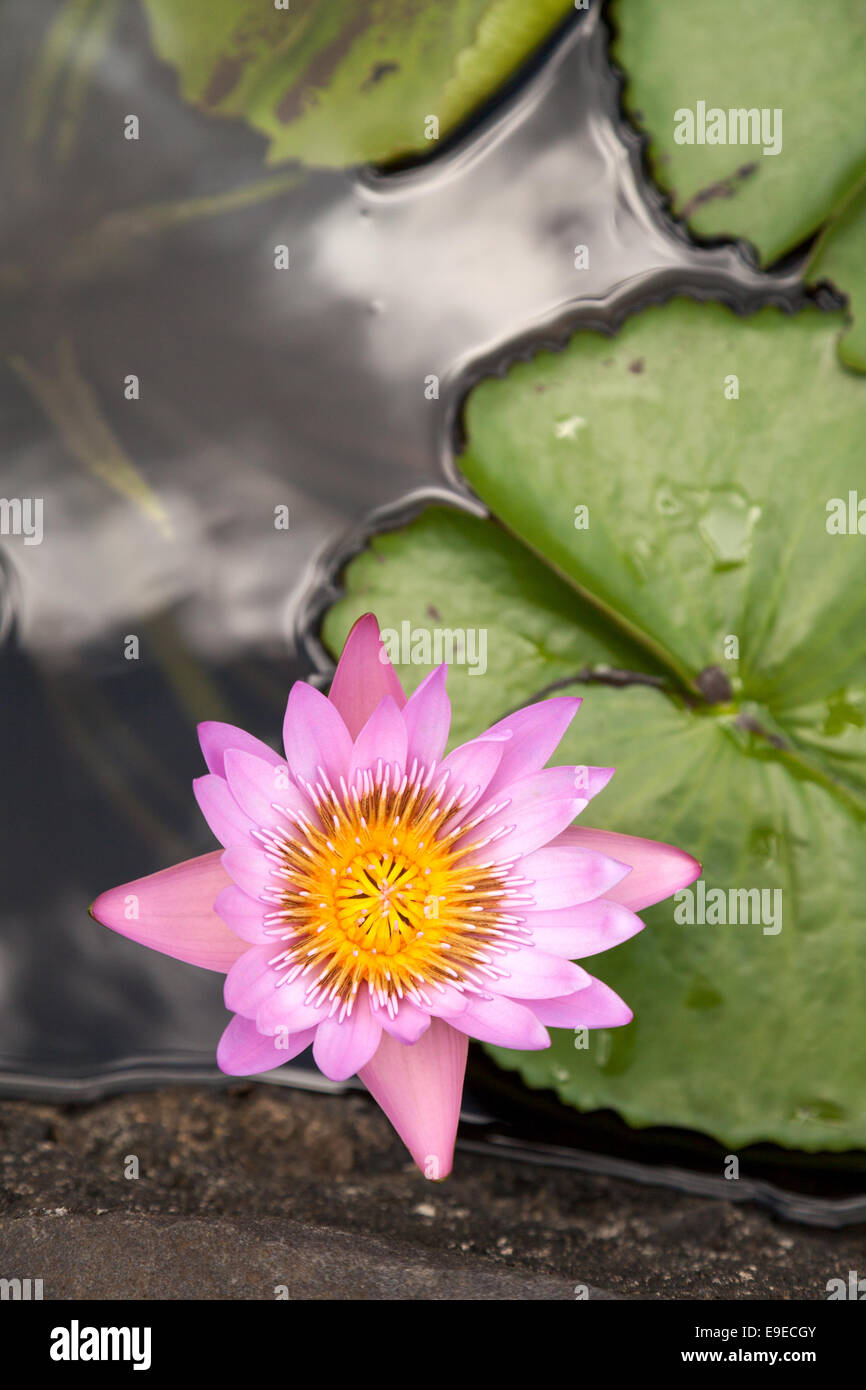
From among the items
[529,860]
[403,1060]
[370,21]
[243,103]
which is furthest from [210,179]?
[403,1060]

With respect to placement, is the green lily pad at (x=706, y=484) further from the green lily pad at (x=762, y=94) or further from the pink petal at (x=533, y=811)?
the pink petal at (x=533, y=811)

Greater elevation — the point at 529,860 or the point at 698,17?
the point at 698,17

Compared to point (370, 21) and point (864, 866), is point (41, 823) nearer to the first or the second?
point (864, 866)

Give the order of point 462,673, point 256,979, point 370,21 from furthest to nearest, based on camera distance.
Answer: point 370,21, point 462,673, point 256,979

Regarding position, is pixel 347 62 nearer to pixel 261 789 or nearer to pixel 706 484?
pixel 706 484

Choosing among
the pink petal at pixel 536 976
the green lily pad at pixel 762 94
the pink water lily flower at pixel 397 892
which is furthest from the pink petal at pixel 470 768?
the green lily pad at pixel 762 94

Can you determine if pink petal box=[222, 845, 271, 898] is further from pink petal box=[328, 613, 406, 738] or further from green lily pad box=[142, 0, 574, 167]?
green lily pad box=[142, 0, 574, 167]
